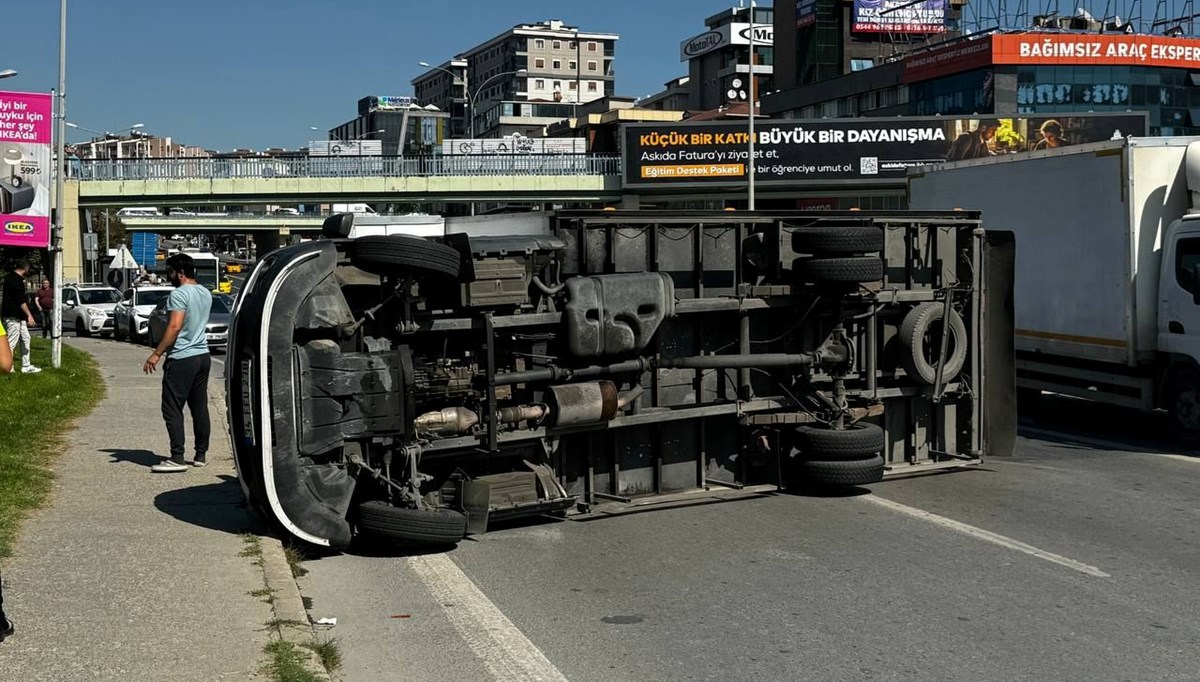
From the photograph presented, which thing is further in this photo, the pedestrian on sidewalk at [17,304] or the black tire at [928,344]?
the pedestrian on sidewalk at [17,304]

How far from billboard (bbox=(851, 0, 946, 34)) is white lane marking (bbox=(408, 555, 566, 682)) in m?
94.5

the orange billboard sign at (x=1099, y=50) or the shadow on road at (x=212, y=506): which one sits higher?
the orange billboard sign at (x=1099, y=50)

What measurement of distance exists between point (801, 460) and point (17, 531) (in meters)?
5.81

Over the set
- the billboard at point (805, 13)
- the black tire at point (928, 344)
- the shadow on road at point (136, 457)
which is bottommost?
the shadow on road at point (136, 457)

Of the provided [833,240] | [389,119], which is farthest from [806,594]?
[389,119]

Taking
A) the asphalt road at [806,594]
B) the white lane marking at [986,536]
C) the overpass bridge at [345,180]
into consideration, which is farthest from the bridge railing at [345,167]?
the asphalt road at [806,594]

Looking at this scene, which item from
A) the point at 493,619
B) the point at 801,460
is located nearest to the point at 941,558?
the point at 801,460

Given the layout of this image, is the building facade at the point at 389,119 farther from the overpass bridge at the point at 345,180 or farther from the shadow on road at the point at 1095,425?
the shadow on road at the point at 1095,425

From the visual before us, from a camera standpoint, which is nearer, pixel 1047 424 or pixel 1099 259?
pixel 1099 259

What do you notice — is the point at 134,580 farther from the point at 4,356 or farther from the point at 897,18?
the point at 897,18

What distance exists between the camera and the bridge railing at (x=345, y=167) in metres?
55.4

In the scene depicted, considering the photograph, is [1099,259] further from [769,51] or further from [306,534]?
[769,51]

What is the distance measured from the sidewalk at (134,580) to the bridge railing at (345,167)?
46.8 m

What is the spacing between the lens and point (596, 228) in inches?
377
